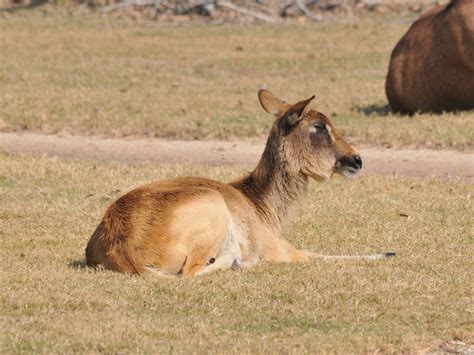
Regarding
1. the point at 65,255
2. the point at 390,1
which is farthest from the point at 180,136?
the point at 390,1

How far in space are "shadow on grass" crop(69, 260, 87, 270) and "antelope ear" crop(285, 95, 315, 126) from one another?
5.83 feet

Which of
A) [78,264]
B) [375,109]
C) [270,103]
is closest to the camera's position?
[78,264]

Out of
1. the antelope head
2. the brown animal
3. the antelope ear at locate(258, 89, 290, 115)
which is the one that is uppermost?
the antelope ear at locate(258, 89, 290, 115)

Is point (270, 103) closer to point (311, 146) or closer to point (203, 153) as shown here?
point (311, 146)

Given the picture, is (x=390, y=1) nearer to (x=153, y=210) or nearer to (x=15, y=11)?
(x=15, y=11)

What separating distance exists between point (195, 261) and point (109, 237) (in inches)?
22.7

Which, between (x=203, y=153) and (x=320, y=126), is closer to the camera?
(x=320, y=126)

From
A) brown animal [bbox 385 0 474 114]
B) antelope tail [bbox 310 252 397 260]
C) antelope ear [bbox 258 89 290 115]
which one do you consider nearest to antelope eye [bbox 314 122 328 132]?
antelope ear [bbox 258 89 290 115]

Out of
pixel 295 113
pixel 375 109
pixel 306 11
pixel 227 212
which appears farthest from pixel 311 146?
pixel 306 11

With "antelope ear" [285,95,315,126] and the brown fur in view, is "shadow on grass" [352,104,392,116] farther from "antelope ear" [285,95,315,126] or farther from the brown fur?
"antelope ear" [285,95,315,126]

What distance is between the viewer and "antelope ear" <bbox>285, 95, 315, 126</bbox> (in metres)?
8.31

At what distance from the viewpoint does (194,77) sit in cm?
1975

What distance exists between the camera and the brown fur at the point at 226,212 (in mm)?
7457

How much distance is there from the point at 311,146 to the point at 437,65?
25.7ft
